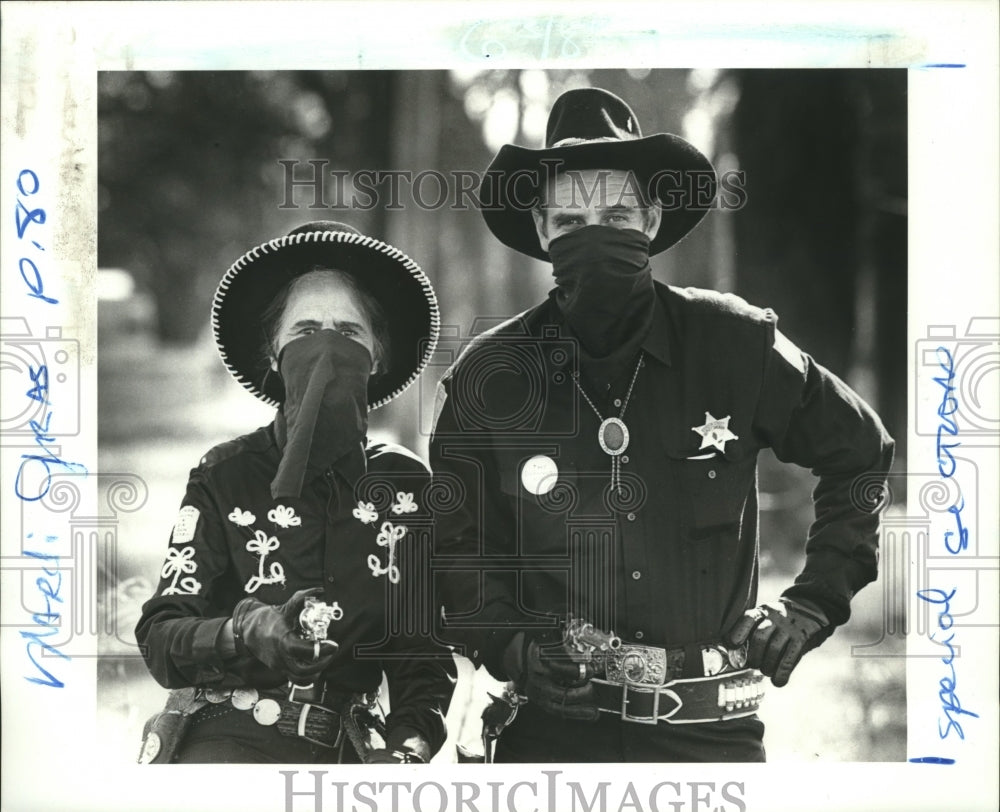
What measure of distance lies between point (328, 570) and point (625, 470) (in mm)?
1183

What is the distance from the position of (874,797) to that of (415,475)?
217 centimetres

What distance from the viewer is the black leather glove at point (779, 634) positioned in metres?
4.81

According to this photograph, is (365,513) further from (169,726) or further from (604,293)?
(604,293)

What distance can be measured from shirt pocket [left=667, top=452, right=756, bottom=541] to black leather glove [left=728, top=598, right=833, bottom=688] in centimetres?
35

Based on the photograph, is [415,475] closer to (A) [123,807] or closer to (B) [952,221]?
(A) [123,807]

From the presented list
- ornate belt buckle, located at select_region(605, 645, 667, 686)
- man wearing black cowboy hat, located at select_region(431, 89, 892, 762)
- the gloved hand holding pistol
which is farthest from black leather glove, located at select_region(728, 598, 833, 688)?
the gloved hand holding pistol

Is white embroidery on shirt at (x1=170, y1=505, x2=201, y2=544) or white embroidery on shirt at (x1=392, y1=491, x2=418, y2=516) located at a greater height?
white embroidery on shirt at (x1=392, y1=491, x2=418, y2=516)

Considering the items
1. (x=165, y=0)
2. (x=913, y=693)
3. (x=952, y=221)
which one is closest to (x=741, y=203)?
(x=952, y=221)

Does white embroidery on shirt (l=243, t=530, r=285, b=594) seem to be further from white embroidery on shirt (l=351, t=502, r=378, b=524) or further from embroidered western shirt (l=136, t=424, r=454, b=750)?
white embroidery on shirt (l=351, t=502, r=378, b=524)

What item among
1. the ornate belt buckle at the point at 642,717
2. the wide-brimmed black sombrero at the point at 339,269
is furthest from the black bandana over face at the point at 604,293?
the ornate belt buckle at the point at 642,717

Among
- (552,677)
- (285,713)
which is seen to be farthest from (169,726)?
(552,677)

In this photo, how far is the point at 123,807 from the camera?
4855 millimetres

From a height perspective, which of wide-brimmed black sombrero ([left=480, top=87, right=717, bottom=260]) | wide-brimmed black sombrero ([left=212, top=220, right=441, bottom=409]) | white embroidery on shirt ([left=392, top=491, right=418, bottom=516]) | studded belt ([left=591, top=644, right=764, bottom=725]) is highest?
wide-brimmed black sombrero ([left=480, top=87, right=717, bottom=260])

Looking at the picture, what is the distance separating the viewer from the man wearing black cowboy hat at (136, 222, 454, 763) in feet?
15.7
